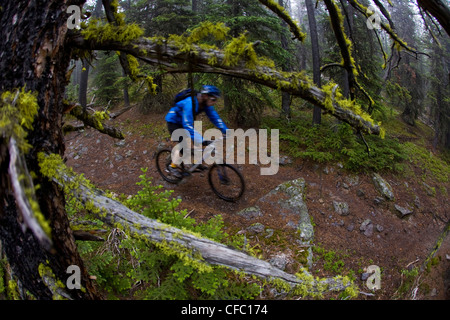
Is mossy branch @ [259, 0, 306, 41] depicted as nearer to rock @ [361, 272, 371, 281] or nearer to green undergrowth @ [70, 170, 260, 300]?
green undergrowth @ [70, 170, 260, 300]

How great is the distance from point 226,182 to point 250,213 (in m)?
1.06

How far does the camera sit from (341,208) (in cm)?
809

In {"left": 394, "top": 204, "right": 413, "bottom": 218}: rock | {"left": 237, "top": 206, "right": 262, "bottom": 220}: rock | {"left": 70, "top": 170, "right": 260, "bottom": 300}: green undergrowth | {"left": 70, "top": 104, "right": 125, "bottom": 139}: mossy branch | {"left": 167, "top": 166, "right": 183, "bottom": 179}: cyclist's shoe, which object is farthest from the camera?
{"left": 394, "top": 204, "right": 413, "bottom": 218}: rock

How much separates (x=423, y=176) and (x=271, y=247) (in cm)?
944

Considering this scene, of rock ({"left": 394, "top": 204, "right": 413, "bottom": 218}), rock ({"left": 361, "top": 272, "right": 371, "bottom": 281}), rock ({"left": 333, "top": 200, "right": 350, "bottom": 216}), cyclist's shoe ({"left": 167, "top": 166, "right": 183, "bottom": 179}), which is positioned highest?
cyclist's shoe ({"left": 167, "top": 166, "right": 183, "bottom": 179})

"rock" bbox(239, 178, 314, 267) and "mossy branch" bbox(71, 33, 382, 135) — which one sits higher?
"mossy branch" bbox(71, 33, 382, 135)

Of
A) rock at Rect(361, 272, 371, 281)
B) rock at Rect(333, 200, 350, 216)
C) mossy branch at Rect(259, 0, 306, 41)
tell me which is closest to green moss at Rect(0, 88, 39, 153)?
mossy branch at Rect(259, 0, 306, 41)

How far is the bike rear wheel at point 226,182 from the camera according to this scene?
22.9 feet

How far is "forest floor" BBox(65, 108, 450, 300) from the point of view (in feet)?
20.3

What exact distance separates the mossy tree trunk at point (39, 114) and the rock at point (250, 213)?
477cm

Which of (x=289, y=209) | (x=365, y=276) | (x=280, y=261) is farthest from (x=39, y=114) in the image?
(x=365, y=276)

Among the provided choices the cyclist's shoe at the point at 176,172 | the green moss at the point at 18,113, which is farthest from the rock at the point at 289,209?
the green moss at the point at 18,113

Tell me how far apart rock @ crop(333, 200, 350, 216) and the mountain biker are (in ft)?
14.8

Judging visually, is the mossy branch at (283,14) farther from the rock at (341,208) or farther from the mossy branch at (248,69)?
the rock at (341,208)
